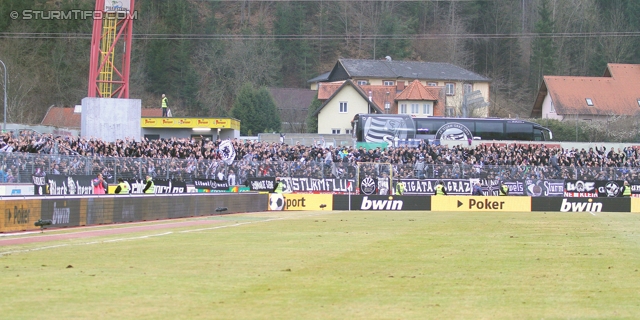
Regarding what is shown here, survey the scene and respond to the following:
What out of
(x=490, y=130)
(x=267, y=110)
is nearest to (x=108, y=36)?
(x=490, y=130)

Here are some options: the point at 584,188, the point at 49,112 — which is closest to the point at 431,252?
the point at 584,188

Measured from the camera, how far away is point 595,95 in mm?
88000

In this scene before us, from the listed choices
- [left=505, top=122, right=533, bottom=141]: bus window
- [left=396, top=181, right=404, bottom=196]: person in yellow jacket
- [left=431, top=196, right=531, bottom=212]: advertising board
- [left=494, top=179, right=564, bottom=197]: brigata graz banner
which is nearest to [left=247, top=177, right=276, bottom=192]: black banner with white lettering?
[left=396, top=181, right=404, bottom=196]: person in yellow jacket

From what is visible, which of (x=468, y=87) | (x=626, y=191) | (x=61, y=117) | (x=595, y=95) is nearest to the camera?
(x=626, y=191)

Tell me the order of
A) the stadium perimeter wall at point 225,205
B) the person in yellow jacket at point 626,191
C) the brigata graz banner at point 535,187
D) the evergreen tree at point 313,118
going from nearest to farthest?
the stadium perimeter wall at point 225,205 → the person in yellow jacket at point 626,191 → the brigata graz banner at point 535,187 → the evergreen tree at point 313,118

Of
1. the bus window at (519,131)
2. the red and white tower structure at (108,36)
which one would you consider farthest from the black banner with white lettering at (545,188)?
the red and white tower structure at (108,36)

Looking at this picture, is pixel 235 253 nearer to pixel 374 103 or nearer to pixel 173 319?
pixel 173 319

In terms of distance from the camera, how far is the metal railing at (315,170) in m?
41.1

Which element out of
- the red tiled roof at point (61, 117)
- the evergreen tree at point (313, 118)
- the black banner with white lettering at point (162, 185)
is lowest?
the black banner with white lettering at point (162, 185)

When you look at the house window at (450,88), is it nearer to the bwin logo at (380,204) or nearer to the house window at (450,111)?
the house window at (450,111)

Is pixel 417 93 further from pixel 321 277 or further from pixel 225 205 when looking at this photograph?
pixel 321 277

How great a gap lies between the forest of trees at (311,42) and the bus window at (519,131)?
35.6m

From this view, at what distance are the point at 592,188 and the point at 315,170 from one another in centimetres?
1719

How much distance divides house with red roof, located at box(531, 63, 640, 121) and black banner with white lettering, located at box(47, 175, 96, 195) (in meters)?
61.1
